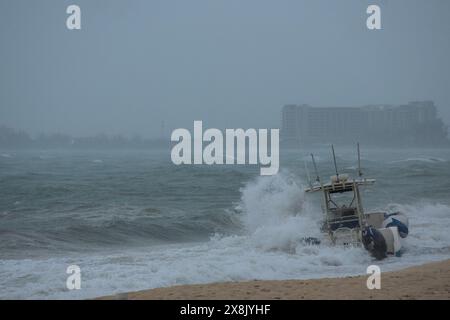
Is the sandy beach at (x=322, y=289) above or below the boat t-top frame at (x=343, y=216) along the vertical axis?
below

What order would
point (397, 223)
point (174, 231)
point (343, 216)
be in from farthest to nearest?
point (174, 231), point (397, 223), point (343, 216)

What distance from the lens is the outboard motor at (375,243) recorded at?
1647 centimetres

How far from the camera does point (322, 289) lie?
38.9 feet

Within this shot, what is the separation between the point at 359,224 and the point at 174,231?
853 centimetres

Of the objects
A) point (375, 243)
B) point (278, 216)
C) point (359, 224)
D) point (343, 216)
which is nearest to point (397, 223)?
point (359, 224)

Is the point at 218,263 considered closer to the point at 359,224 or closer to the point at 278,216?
the point at 359,224

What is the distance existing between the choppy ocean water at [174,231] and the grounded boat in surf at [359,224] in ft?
1.37

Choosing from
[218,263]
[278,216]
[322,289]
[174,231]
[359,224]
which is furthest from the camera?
[174,231]

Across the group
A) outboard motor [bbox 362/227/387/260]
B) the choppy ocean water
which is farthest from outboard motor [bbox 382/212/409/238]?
outboard motor [bbox 362/227/387/260]

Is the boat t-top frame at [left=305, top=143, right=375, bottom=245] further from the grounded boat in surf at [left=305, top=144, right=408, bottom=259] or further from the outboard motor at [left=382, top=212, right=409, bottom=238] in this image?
the outboard motor at [left=382, top=212, right=409, bottom=238]

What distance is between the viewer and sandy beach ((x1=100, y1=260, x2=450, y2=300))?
11102 mm

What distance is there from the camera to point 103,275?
14.5 m

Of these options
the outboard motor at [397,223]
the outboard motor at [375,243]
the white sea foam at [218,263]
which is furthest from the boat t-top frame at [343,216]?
the outboard motor at [397,223]

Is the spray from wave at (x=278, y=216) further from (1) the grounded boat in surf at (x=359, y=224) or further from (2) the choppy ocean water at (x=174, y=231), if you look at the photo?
(1) the grounded boat in surf at (x=359, y=224)
